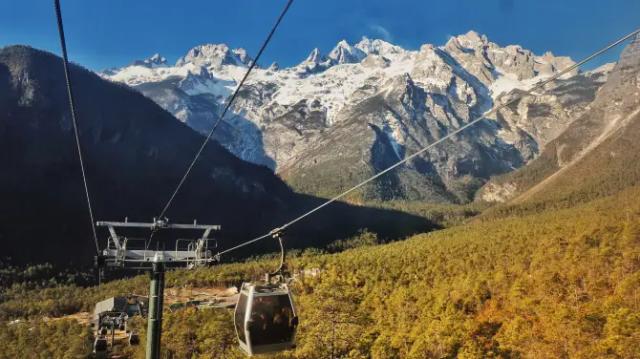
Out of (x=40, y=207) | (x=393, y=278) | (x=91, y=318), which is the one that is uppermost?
(x=40, y=207)

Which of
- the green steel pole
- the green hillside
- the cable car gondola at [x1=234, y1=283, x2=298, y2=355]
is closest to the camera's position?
the cable car gondola at [x1=234, y1=283, x2=298, y2=355]

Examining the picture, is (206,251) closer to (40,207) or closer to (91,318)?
(91,318)

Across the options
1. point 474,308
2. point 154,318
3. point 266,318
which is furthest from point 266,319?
point 474,308

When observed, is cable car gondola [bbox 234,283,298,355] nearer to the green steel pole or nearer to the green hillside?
the green steel pole

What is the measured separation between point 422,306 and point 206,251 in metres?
47.7

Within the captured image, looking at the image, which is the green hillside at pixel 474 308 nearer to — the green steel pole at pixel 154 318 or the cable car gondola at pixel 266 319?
the green steel pole at pixel 154 318

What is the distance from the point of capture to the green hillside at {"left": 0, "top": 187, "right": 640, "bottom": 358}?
41.6 meters

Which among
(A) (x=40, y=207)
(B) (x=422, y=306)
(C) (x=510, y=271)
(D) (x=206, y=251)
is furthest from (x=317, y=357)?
(A) (x=40, y=207)

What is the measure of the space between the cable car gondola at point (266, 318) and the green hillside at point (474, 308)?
3209 cm

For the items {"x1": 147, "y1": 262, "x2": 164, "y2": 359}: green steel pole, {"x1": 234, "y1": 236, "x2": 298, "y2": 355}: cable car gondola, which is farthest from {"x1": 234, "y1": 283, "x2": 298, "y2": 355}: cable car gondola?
{"x1": 147, "y1": 262, "x2": 164, "y2": 359}: green steel pole

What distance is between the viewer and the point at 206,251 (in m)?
17.8

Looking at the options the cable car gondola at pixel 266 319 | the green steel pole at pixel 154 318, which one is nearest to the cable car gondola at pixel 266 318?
the cable car gondola at pixel 266 319

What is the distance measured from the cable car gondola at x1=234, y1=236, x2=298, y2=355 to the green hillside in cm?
3209

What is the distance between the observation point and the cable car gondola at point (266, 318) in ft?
36.9
